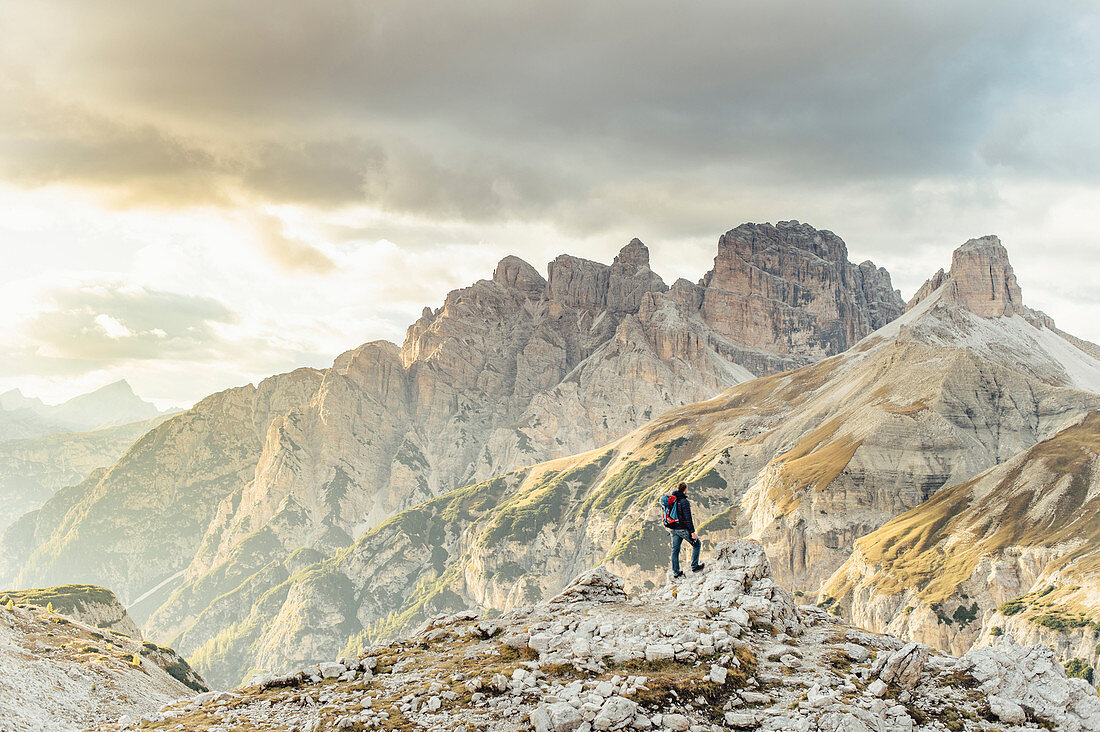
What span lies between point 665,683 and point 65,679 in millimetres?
35582

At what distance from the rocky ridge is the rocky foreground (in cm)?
755

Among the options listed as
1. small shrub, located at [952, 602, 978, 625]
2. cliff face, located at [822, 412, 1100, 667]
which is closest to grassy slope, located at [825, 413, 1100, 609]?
cliff face, located at [822, 412, 1100, 667]

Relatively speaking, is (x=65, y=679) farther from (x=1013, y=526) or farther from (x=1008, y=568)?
(x=1013, y=526)

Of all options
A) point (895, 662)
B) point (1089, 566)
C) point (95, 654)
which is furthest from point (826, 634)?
point (1089, 566)

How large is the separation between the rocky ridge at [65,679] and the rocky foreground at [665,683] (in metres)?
7.55

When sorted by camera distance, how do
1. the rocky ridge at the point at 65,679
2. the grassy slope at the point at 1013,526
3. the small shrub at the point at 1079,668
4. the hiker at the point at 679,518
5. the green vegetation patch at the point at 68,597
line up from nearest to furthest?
the rocky ridge at the point at 65,679 < the hiker at the point at 679,518 < the small shrub at the point at 1079,668 < the green vegetation patch at the point at 68,597 < the grassy slope at the point at 1013,526

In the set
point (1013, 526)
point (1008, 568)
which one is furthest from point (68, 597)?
point (1013, 526)

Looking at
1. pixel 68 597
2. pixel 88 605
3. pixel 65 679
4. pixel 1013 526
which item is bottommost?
pixel 88 605

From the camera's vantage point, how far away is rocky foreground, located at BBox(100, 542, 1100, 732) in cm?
2112

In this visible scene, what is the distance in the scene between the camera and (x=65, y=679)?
37000 mm

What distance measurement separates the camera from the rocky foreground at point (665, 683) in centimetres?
2112

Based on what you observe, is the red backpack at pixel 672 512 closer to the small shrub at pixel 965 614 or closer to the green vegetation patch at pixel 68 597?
the green vegetation patch at pixel 68 597

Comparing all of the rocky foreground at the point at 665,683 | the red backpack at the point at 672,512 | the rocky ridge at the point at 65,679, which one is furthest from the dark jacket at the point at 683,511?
the rocky ridge at the point at 65,679

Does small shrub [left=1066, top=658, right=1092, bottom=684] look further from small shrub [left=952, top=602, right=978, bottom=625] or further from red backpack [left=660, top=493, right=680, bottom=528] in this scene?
red backpack [left=660, top=493, right=680, bottom=528]
